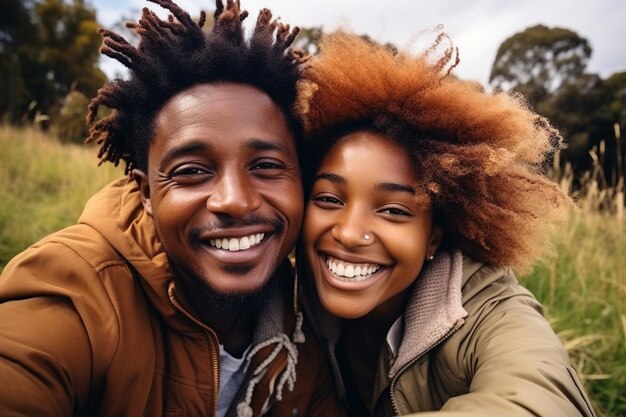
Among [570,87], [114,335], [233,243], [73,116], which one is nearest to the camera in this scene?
[114,335]

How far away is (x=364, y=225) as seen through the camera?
2.01 metres

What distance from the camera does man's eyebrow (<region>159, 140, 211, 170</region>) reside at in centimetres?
188

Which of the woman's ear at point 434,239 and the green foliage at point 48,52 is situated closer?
the woman's ear at point 434,239

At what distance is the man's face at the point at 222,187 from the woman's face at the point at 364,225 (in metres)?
0.18

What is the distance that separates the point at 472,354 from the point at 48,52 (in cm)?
2094

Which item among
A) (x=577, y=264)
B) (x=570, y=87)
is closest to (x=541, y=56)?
(x=570, y=87)

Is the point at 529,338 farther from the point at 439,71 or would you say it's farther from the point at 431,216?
the point at 439,71

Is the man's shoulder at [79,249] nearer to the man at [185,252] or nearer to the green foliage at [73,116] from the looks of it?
the man at [185,252]

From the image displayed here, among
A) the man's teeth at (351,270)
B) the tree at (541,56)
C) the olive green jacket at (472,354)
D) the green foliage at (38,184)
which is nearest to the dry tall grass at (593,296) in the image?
the olive green jacket at (472,354)

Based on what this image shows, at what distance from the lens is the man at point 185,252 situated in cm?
156

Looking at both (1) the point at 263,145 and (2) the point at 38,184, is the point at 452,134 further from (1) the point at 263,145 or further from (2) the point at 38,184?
(2) the point at 38,184

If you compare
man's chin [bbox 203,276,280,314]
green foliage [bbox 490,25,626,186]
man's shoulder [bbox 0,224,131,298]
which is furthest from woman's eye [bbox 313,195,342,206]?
green foliage [bbox 490,25,626,186]

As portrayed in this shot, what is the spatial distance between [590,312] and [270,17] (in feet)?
10.5

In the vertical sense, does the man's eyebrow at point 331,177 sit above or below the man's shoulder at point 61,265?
above
